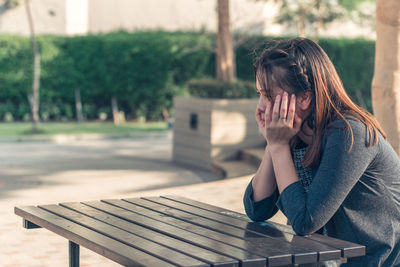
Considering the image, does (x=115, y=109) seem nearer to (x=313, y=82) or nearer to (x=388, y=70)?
(x=388, y=70)

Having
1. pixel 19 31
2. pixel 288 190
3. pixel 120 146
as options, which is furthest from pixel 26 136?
pixel 288 190

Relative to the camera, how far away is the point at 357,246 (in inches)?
100

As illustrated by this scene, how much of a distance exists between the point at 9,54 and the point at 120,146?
7.41m

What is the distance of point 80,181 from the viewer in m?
10.2

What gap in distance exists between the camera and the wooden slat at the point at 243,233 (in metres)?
2.44

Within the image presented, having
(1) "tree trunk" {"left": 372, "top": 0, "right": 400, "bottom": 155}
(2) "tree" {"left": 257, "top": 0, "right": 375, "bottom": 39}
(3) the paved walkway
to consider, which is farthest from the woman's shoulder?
(2) "tree" {"left": 257, "top": 0, "right": 375, "bottom": 39}

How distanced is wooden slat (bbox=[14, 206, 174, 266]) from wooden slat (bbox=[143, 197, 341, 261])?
0.56m

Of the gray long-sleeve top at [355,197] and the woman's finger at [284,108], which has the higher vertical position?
the woman's finger at [284,108]

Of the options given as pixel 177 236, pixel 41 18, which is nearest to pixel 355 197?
pixel 177 236

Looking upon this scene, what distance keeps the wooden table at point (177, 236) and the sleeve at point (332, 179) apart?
0.09 metres

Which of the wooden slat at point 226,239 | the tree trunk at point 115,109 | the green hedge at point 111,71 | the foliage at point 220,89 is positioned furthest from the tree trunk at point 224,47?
A: the wooden slat at point 226,239

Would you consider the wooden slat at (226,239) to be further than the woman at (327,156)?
No

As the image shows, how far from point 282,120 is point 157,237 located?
26.6 inches

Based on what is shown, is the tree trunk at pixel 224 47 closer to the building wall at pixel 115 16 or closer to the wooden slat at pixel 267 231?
the wooden slat at pixel 267 231
